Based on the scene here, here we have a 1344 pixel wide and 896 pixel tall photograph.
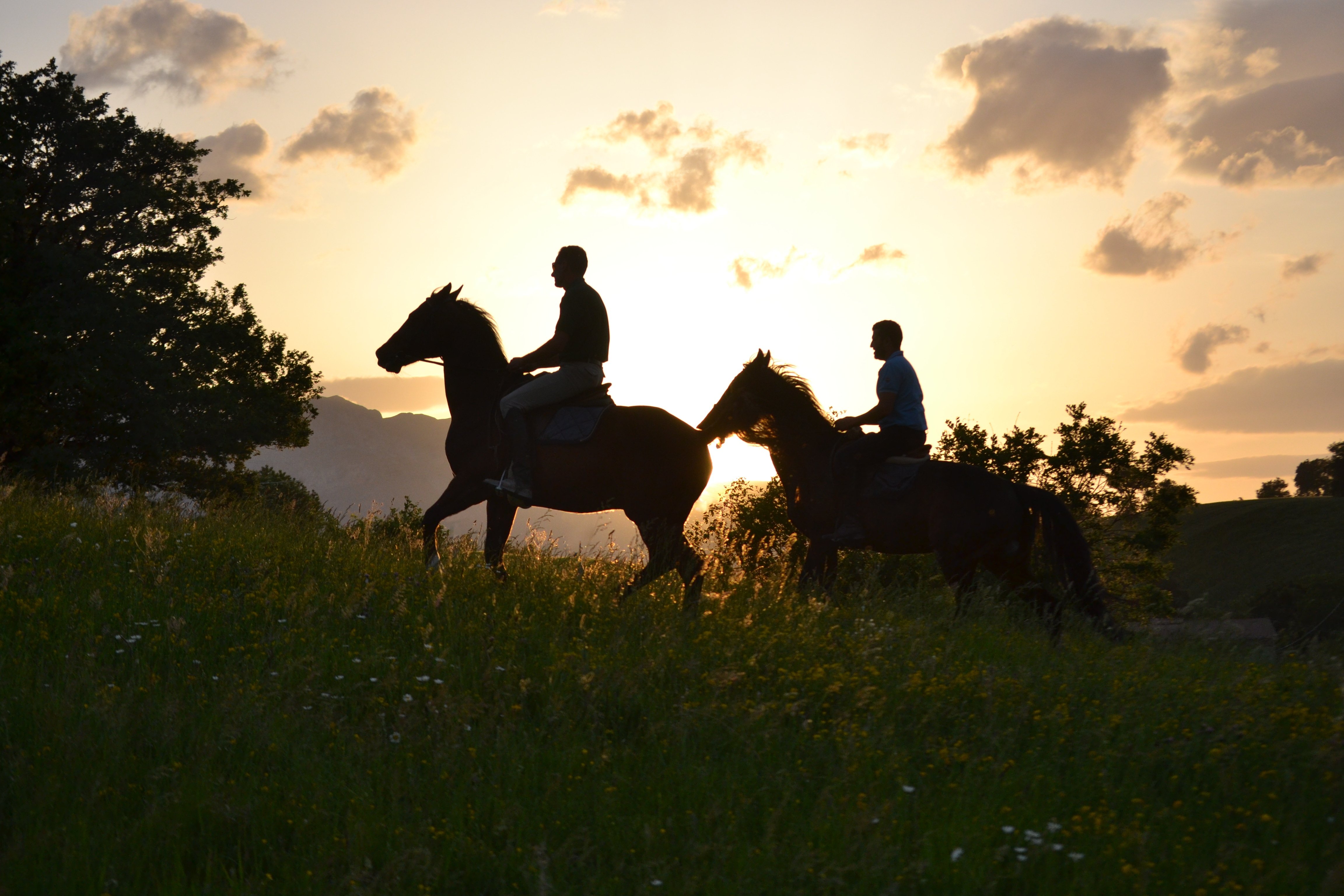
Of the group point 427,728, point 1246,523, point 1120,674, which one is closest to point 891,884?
point 427,728

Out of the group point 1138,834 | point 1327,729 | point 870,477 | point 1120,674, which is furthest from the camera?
point 870,477

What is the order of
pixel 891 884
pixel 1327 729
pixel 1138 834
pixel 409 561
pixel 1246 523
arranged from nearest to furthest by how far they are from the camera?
pixel 891 884, pixel 1138 834, pixel 1327 729, pixel 409 561, pixel 1246 523

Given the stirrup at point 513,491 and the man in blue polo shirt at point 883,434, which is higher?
the man in blue polo shirt at point 883,434

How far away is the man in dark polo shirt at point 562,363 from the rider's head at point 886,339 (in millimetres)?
2743

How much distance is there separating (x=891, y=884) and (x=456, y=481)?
6.15 metres

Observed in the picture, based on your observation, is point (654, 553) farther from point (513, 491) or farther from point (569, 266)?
point (569, 266)

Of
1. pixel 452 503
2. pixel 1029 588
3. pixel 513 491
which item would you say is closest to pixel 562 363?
pixel 513 491

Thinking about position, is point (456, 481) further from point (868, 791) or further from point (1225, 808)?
point (1225, 808)

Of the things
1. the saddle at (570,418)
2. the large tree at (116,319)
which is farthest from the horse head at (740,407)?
→ the large tree at (116,319)

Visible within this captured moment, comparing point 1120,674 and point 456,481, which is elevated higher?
point 456,481

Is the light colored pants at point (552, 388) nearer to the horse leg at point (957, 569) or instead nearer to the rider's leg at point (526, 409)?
the rider's leg at point (526, 409)

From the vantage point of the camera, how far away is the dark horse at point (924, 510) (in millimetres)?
8320

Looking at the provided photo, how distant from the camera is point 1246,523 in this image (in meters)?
95.6

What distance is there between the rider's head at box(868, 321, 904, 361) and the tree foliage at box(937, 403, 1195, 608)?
23.9m
